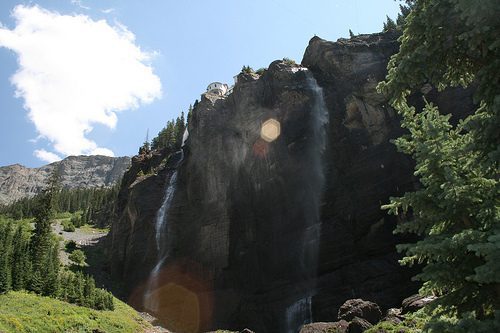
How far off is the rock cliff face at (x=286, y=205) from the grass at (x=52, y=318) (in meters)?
11.8

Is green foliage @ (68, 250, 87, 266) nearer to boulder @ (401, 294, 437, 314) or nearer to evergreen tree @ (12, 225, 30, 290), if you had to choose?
evergreen tree @ (12, 225, 30, 290)

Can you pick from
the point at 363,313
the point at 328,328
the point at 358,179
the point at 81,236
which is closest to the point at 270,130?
the point at 358,179

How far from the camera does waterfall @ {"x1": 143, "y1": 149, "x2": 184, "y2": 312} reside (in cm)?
5450

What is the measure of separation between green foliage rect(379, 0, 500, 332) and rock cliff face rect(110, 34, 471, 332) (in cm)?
2817

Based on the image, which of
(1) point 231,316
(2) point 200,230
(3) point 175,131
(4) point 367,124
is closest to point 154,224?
(2) point 200,230

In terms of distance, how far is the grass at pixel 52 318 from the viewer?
29859 millimetres

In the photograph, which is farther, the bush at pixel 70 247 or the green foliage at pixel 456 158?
the bush at pixel 70 247

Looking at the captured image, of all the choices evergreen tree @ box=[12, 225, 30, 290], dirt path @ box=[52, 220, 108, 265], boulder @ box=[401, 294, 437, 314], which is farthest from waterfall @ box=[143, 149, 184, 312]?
boulder @ box=[401, 294, 437, 314]

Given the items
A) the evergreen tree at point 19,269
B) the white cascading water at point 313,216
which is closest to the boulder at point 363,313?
the white cascading water at point 313,216

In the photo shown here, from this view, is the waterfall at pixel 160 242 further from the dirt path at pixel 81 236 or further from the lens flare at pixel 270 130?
the lens flare at pixel 270 130

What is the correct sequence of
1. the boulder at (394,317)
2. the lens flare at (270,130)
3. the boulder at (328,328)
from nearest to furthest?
the boulder at (394,317), the boulder at (328,328), the lens flare at (270,130)

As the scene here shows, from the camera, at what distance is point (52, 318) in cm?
3325

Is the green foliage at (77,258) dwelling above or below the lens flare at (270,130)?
below

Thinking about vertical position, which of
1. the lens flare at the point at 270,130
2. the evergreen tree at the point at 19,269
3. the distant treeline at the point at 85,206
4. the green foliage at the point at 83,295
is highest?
the distant treeline at the point at 85,206
